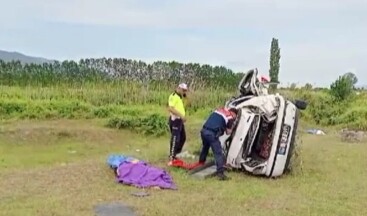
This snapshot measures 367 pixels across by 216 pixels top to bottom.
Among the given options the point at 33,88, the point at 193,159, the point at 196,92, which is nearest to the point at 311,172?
the point at 193,159

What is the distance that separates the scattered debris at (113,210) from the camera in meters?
7.80

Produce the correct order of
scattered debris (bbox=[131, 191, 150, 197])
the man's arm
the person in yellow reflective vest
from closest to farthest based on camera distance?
1. scattered debris (bbox=[131, 191, 150, 197])
2. the man's arm
3. the person in yellow reflective vest

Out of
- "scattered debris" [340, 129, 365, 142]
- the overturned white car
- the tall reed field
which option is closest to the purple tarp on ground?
the overturned white car

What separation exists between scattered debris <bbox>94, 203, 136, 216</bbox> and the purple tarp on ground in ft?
4.07

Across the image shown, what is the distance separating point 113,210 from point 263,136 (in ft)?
13.7

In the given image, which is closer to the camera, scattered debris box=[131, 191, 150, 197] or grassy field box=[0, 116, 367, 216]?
grassy field box=[0, 116, 367, 216]

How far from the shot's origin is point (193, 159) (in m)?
12.0

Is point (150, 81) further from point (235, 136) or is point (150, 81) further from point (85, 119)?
point (235, 136)

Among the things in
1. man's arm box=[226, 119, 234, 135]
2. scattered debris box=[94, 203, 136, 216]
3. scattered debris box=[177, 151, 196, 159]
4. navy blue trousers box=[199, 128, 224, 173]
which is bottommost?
scattered debris box=[94, 203, 136, 216]

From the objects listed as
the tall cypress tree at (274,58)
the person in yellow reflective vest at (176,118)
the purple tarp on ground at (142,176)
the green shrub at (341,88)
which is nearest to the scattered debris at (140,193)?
the purple tarp on ground at (142,176)

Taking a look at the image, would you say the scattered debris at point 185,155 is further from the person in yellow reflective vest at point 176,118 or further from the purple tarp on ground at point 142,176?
the purple tarp on ground at point 142,176

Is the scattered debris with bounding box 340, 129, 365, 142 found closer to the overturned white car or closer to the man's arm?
the overturned white car

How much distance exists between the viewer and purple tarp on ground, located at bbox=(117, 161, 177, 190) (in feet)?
31.2

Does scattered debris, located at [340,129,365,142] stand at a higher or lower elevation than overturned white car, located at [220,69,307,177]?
lower
